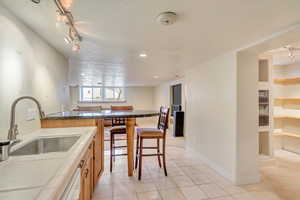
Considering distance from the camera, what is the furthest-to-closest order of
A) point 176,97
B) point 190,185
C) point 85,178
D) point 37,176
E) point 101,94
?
point 101,94
point 176,97
point 190,185
point 85,178
point 37,176

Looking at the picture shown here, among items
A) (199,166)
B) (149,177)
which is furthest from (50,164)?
(199,166)

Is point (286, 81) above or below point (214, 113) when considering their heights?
above

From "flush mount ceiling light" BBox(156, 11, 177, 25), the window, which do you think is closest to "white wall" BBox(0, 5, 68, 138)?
"flush mount ceiling light" BBox(156, 11, 177, 25)

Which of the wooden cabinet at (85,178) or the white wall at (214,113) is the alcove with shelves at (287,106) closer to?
the white wall at (214,113)

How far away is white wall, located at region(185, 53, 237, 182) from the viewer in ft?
8.14

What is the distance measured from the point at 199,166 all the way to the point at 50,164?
278 cm

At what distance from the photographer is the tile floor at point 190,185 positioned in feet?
7.00

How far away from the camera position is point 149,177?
2.64m

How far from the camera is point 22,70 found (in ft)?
5.23

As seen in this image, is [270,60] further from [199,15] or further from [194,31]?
[199,15]

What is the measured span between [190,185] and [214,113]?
130 cm

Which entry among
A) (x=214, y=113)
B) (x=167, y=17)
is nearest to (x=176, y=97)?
(x=214, y=113)

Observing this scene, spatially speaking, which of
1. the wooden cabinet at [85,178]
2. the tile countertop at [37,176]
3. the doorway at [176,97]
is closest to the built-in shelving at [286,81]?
the doorway at [176,97]

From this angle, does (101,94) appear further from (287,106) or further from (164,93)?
(287,106)
